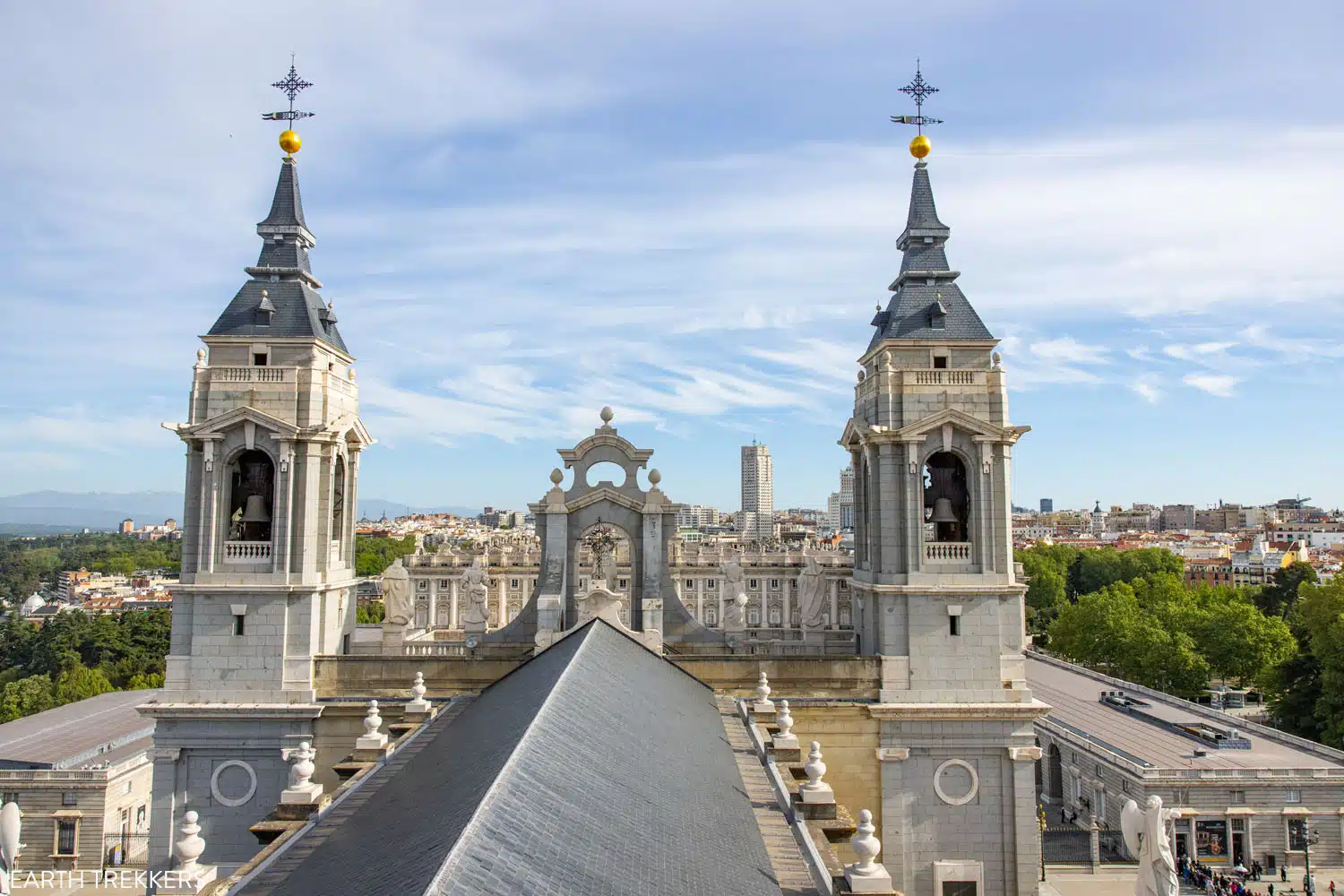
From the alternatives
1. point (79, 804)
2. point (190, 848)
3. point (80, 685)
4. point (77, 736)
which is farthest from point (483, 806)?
point (80, 685)

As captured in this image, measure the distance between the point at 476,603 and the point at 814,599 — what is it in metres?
9.64

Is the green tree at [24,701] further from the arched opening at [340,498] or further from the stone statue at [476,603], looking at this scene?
the stone statue at [476,603]

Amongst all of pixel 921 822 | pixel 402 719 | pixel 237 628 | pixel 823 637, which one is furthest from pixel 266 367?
pixel 921 822

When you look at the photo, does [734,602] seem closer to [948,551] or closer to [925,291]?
[948,551]

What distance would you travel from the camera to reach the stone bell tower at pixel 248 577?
75.6 feet

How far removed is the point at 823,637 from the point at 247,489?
54.4ft

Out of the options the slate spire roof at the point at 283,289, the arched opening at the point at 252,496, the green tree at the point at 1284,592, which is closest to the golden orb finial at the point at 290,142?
the slate spire roof at the point at 283,289

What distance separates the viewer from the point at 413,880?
714 centimetres

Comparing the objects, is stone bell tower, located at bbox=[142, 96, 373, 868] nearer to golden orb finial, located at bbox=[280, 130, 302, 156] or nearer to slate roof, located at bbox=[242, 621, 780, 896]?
golden orb finial, located at bbox=[280, 130, 302, 156]

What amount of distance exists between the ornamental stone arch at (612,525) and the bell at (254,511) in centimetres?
686

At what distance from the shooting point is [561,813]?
9453 mm

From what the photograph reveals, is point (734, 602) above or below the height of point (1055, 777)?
above

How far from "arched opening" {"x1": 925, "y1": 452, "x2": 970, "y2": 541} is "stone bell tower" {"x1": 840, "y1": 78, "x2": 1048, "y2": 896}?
0.93 ft

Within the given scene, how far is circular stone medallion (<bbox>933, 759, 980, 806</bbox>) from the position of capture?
23156 mm
